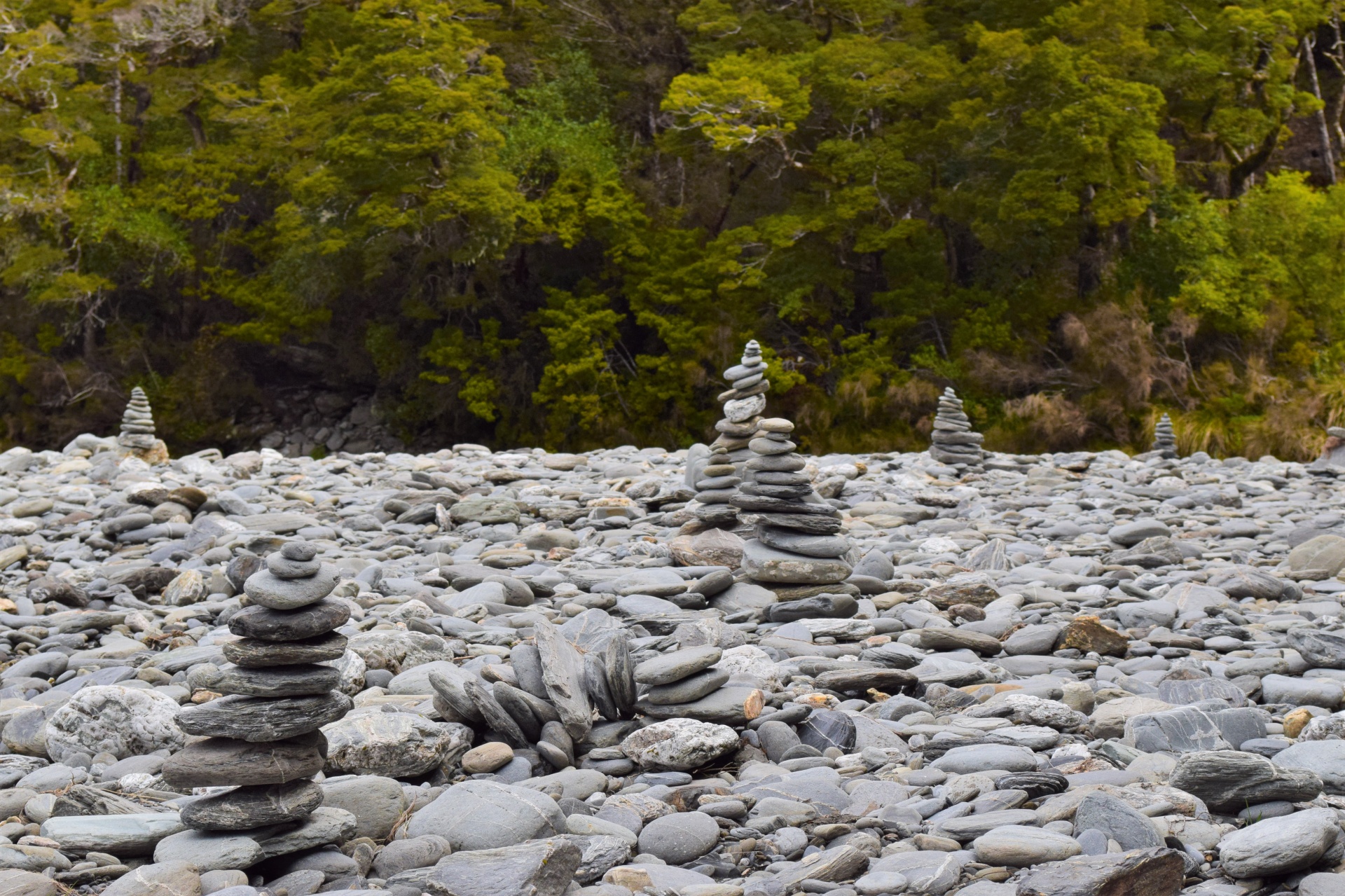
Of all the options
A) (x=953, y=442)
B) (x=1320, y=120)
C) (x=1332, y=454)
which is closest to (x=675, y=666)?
(x=953, y=442)

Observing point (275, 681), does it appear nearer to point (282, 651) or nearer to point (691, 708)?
point (282, 651)

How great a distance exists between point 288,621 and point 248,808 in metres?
0.48

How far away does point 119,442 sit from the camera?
13.0 meters

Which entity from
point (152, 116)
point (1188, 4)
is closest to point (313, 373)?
point (152, 116)

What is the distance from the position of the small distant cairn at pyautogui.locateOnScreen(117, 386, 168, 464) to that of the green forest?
9.27 metres

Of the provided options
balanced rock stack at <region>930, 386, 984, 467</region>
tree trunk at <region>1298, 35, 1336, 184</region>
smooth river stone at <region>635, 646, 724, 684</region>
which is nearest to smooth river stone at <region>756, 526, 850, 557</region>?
smooth river stone at <region>635, 646, 724, 684</region>

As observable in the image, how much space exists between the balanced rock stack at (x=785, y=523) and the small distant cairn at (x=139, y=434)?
8382 mm

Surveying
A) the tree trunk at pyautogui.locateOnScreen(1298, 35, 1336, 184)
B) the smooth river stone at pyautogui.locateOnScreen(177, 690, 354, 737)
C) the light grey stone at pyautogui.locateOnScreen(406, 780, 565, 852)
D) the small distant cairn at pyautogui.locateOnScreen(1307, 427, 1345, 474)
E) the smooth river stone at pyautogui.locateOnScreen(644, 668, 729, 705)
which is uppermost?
the tree trunk at pyautogui.locateOnScreen(1298, 35, 1336, 184)

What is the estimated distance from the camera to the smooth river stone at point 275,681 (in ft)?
10.1

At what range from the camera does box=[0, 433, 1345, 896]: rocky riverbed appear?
2867 millimetres

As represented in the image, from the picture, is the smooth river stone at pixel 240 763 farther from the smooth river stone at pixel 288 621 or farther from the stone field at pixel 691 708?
the smooth river stone at pixel 288 621

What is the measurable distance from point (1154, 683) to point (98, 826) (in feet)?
11.8

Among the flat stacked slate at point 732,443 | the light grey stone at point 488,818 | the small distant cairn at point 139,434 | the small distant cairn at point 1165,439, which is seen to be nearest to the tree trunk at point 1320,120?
the small distant cairn at point 1165,439

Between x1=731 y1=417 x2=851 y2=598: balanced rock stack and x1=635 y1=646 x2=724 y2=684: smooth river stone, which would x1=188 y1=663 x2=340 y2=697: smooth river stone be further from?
x1=731 y1=417 x2=851 y2=598: balanced rock stack
